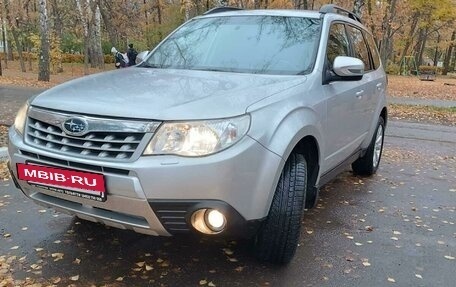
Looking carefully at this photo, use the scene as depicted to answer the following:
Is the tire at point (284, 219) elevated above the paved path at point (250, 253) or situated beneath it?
elevated above

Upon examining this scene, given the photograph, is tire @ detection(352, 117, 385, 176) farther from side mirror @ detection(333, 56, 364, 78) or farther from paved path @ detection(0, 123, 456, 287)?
side mirror @ detection(333, 56, 364, 78)

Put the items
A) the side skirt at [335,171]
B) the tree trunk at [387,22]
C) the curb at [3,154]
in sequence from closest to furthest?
the side skirt at [335,171], the curb at [3,154], the tree trunk at [387,22]

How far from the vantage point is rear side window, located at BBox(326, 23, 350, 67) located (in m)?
4.02

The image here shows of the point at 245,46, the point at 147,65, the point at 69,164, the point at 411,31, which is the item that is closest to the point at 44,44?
the point at 147,65

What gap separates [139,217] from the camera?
271cm

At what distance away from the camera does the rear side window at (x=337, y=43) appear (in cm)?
402

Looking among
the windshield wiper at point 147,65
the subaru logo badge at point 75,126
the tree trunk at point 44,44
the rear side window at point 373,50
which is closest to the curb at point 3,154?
the windshield wiper at point 147,65

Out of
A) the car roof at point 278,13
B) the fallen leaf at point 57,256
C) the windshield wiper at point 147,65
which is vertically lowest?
the fallen leaf at point 57,256

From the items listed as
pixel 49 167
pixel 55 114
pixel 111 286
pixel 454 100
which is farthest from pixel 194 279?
pixel 454 100

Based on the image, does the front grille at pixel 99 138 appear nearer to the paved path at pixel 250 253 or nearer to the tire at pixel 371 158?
the paved path at pixel 250 253

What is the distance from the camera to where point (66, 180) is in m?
2.72

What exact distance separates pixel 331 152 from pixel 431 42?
173 feet

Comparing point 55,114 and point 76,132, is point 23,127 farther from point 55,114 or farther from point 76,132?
point 76,132

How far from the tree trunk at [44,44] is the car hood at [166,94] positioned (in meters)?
15.7
